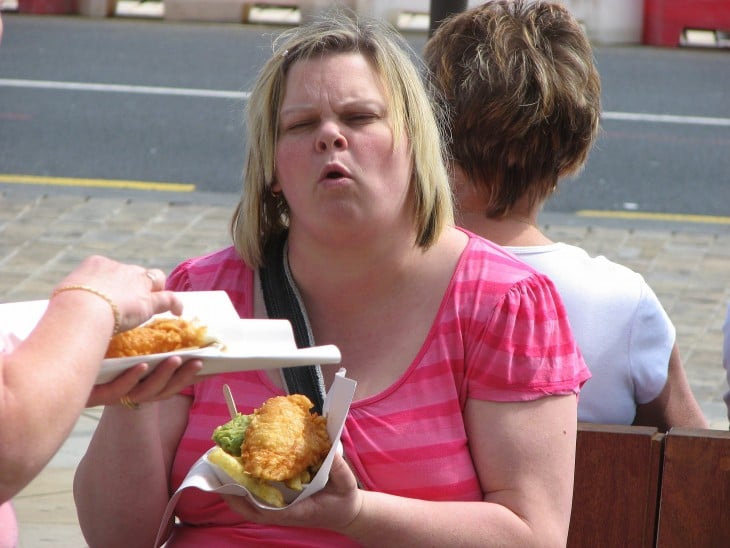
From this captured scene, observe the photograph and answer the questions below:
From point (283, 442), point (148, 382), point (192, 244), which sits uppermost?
point (148, 382)

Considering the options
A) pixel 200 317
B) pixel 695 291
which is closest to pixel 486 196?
pixel 200 317

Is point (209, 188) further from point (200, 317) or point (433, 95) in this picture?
point (200, 317)

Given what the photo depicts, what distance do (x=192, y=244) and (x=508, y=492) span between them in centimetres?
517

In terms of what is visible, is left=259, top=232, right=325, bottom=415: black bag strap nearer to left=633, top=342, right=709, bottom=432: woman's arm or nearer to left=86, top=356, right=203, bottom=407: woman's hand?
left=86, top=356, right=203, bottom=407: woman's hand

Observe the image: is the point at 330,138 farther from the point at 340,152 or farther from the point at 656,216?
the point at 656,216

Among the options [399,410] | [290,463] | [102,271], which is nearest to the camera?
[102,271]

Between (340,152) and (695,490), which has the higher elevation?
(340,152)

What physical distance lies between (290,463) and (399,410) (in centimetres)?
44

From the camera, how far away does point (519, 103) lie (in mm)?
3221

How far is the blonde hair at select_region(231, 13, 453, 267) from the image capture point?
2748 mm

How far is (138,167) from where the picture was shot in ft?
31.9

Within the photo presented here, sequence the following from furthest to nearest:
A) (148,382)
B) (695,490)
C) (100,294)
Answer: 1. (695,490)
2. (148,382)
3. (100,294)

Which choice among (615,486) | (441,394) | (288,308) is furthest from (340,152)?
(615,486)

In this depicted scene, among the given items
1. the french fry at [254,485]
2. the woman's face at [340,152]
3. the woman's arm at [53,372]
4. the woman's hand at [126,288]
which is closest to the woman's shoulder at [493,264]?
the woman's face at [340,152]
